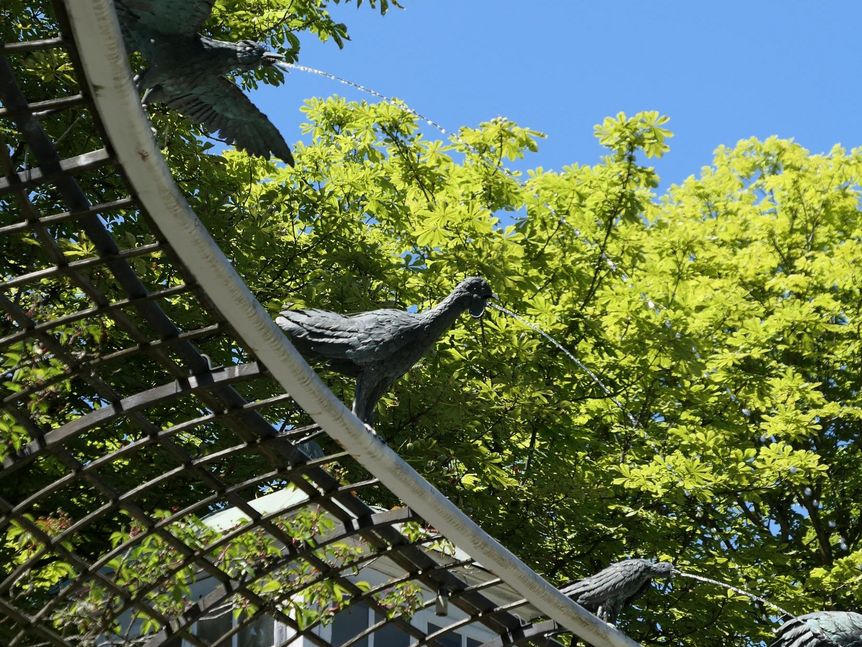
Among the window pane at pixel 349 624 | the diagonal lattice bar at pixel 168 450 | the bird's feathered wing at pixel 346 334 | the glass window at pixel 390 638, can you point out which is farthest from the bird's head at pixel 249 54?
the glass window at pixel 390 638

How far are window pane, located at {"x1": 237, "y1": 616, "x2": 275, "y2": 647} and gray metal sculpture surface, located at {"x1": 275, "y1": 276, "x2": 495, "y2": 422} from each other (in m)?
4.74

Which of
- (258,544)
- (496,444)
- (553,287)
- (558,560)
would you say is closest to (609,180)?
(553,287)

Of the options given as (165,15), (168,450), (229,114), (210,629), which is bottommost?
(168,450)

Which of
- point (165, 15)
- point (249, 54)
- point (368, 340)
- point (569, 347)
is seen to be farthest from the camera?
point (569, 347)

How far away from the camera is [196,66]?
6.00 metres

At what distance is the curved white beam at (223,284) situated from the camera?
4.86 metres

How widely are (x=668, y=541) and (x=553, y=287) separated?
3.27m

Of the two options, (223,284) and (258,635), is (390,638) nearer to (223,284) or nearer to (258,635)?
(258,635)

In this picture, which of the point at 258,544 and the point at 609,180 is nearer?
the point at 258,544

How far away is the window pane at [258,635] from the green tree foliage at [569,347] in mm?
2008

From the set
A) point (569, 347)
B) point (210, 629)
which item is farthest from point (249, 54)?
point (569, 347)

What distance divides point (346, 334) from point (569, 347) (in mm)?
8223

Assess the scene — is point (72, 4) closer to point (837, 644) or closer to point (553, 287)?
point (837, 644)

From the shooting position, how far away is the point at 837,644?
940 centimetres
